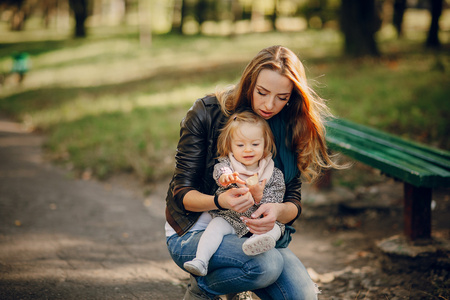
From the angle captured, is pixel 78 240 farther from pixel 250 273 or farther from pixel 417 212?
pixel 417 212

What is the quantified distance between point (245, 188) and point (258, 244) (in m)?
0.29

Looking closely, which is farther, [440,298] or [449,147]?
[449,147]

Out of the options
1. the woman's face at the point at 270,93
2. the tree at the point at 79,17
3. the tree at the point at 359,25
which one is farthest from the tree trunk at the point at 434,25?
the tree at the point at 79,17

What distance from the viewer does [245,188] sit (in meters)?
Result: 2.23

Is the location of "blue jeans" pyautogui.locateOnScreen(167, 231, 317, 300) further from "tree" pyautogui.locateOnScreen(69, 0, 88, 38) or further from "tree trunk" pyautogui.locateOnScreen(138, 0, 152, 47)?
"tree" pyautogui.locateOnScreen(69, 0, 88, 38)

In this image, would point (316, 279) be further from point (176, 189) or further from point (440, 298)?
point (176, 189)

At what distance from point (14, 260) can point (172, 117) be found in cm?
438

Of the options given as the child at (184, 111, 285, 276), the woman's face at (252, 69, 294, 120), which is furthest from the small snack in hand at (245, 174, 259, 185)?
the woman's face at (252, 69, 294, 120)

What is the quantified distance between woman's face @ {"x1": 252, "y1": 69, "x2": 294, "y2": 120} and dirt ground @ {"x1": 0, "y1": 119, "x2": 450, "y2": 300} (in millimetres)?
1448

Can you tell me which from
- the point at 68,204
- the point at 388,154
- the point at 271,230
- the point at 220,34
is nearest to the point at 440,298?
the point at 388,154

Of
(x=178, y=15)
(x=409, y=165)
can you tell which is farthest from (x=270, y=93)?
(x=178, y=15)

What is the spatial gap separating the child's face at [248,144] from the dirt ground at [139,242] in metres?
1.20

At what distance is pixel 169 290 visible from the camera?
308cm

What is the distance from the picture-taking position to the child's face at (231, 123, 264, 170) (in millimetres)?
2441
